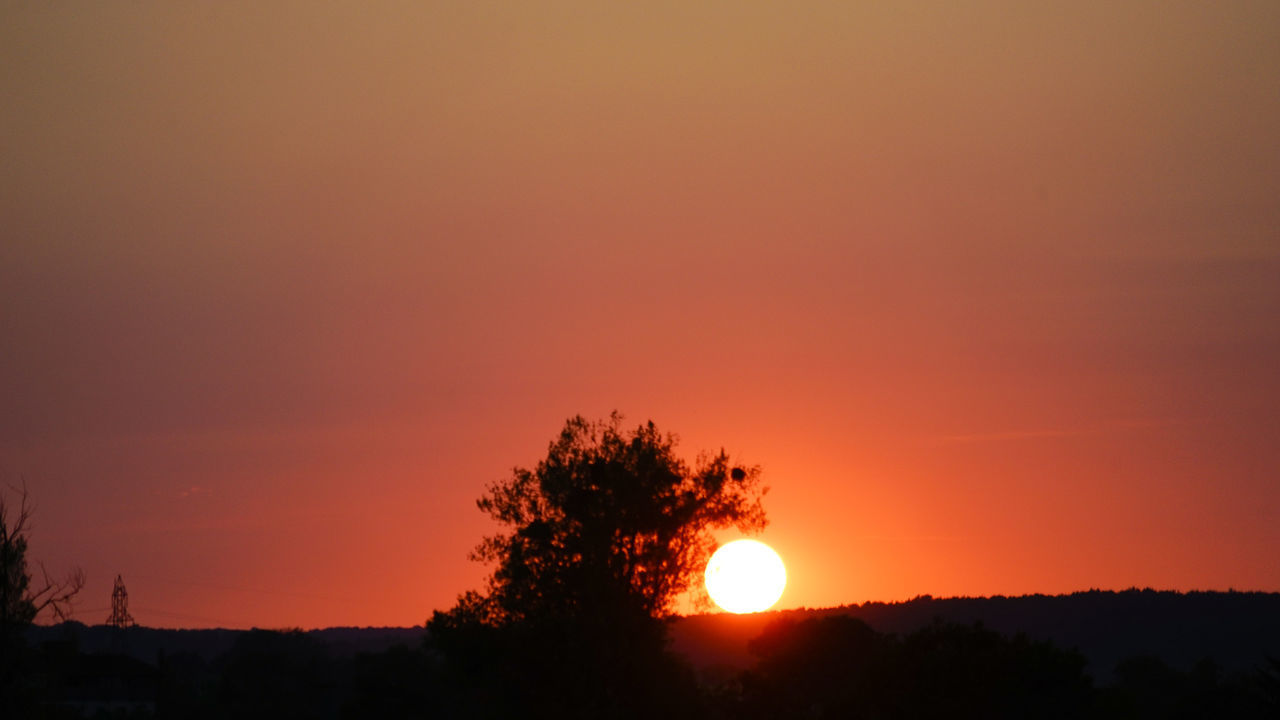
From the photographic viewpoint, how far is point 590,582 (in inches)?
2402

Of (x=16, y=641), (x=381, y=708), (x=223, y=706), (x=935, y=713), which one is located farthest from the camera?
(x=223, y=706)

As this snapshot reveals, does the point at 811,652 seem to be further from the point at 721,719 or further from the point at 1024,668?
the point at 1024,668

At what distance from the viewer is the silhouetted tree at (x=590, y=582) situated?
60.8 meters

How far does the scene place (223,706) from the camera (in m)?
112

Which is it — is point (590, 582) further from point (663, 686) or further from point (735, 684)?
point (735, 684)

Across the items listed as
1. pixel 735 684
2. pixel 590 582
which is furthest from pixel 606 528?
pixel 735 684

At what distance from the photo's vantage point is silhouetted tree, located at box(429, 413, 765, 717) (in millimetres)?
60812

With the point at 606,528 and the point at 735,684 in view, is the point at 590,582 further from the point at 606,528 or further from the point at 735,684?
the point at 735,684

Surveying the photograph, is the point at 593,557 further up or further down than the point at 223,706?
further up

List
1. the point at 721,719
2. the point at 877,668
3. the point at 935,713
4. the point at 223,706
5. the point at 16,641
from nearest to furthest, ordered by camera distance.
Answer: the point at 16,641 < the point at 935,713 < the point at 877,668 < the point at 721,719 < the point at 223,706

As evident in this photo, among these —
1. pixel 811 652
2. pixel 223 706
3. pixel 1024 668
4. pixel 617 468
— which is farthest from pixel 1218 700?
pixel 223 706

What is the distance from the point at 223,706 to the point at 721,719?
5657cm

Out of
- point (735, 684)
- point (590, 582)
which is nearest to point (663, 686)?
point (590, 582)

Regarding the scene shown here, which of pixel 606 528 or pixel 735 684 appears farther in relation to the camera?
pixel 735 684
